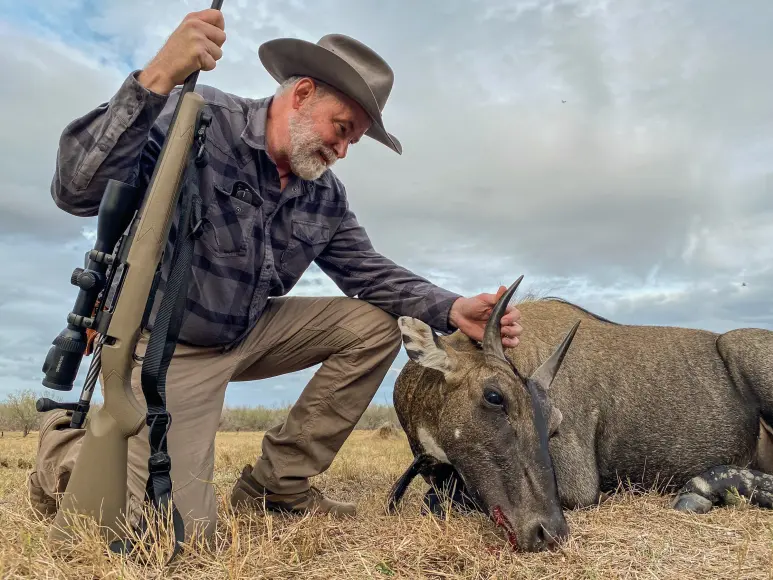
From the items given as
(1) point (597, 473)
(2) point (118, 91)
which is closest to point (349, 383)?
(1) point (597, 473)

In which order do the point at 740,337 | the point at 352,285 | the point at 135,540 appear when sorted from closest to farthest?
the point at 135,540
the point at 352,285
the point at 740,337

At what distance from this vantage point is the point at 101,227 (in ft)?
11.8

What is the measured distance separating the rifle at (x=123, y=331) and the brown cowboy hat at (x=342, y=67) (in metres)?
1.23

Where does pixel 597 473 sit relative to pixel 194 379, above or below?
below

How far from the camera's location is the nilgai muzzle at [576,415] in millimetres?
4043

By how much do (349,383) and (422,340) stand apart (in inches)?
42.0

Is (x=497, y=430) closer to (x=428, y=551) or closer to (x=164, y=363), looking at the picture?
(x=428, y=551)

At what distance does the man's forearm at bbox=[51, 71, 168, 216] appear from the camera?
3.65 m

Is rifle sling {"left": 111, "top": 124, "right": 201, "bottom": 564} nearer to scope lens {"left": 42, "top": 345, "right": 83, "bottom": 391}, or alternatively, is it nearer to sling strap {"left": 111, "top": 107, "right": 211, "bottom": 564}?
sling strap {"left": 111, "top": 107, "right": 211, "bottom": 564}

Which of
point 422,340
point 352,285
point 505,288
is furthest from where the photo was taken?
point 352,285

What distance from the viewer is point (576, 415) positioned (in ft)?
17.8

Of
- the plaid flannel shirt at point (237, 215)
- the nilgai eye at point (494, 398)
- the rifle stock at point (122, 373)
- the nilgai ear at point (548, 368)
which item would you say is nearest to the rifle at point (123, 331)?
the rifle stock at point (122, 373)

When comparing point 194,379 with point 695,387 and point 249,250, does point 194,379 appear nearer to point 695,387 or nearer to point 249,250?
point 249,250

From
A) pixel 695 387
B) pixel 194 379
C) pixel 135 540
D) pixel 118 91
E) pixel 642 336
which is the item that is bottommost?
pixel 135 540
